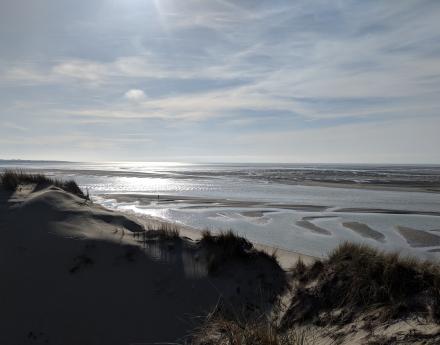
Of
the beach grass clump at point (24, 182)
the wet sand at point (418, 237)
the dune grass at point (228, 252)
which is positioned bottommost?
the wet sand at point (418, 237)

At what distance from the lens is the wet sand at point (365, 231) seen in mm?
12717

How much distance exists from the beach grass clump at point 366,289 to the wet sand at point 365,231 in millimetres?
7398

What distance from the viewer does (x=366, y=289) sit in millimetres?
4871

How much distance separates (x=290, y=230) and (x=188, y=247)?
23.4 feet

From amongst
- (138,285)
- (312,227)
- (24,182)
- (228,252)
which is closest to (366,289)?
(228,252)

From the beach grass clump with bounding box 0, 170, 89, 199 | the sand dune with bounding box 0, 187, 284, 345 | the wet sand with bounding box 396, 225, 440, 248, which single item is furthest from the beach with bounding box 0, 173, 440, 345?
the wet sand with bounding box 396, 225, 440, 248

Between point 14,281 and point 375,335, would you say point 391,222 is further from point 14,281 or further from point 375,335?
point 14,281

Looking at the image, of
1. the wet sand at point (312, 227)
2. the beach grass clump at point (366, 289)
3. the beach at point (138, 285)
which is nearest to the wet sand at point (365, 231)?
the wet sand at point (312, 227)

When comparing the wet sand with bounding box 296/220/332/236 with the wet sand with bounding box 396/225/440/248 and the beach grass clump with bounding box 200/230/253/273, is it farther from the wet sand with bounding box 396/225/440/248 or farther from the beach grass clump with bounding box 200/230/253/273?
the beach grass clump with bounding box 200/230/253/273

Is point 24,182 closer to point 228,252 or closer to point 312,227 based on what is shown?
point 228,252

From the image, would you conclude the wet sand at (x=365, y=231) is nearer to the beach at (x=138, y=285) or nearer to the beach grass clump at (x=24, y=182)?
the beach at (x=138, y=285)

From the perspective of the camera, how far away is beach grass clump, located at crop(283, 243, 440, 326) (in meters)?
4.27

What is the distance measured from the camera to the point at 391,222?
1566 cm

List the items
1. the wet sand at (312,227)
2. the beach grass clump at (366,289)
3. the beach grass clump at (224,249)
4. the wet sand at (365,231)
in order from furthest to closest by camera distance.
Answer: the wet sand at (312,227) < the wet sand at (365,231) < the beach grass clump at (224,249) < the beach grass clump at (366,289)
